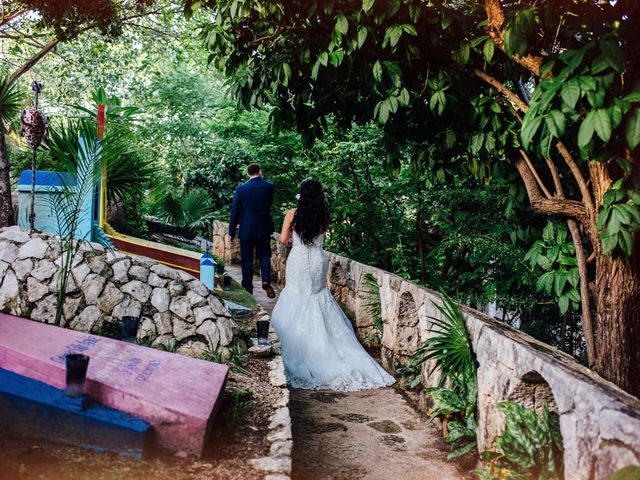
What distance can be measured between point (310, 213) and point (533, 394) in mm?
3508

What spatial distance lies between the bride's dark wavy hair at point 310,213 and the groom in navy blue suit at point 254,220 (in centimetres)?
154

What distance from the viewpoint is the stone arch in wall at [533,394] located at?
3436 millimetres


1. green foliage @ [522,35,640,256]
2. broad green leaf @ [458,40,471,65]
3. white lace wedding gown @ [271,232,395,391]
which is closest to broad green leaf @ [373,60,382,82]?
broad green leaf @ [458,40,471,65]

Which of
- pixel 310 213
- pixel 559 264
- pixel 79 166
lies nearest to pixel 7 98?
pixel 79 166

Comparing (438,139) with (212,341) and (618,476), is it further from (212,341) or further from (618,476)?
(618,476)

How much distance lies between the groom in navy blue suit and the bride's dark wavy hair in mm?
1545

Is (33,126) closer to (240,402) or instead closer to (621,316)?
(240,402)

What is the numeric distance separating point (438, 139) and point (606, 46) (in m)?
2.11

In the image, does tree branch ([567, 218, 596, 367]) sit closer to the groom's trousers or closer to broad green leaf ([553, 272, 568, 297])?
broad green leaf ([553, 272, 568, 297])

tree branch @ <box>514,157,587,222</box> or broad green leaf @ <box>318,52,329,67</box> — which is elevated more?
broad green leaf @ <box>318,52,329,67</box>

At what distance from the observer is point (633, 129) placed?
9.48 ft

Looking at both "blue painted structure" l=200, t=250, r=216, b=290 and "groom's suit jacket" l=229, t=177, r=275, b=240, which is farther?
"groom's suit jacket" l=229, t=177, r=275, b=240

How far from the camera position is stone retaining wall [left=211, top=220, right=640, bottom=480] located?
97.7 inches

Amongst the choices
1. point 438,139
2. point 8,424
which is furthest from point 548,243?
point 8,424
